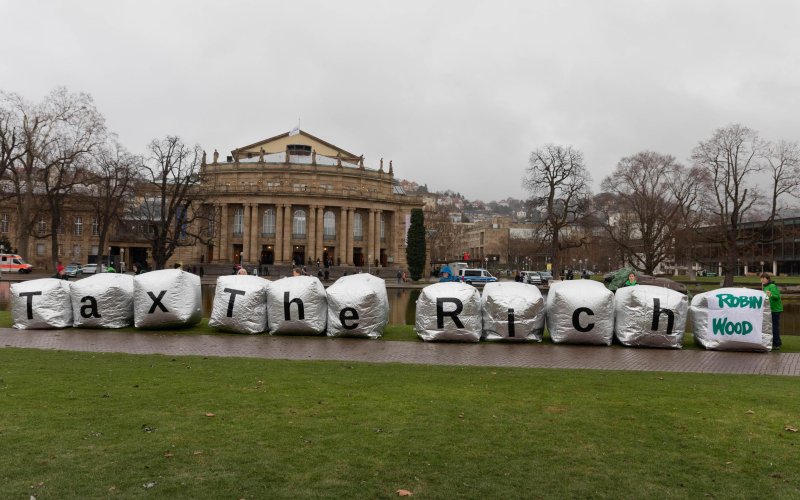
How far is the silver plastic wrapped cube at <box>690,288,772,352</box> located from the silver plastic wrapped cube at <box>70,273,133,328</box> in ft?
52.8

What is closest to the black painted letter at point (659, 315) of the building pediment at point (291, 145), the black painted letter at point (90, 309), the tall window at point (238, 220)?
the black painted letter at point (90, 309)

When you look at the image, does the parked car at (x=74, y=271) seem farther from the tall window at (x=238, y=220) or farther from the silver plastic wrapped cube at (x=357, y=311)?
the silver plastic wrapped cube at (x=357, y=311)

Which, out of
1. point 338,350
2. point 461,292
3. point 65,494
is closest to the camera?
point 65,494

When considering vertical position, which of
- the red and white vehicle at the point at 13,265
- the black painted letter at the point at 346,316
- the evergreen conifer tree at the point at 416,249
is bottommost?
the black painted letter at the point at 346,316

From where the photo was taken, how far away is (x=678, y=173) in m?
56.8

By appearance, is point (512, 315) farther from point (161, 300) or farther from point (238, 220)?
point (238, 220)

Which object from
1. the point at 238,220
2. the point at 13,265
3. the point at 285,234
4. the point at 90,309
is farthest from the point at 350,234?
the point at 90,309

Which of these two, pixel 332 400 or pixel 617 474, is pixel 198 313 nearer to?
pixel 332 400

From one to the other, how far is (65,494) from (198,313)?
13.7 m

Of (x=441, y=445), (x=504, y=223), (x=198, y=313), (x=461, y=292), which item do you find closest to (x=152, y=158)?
(x=198, y=313)

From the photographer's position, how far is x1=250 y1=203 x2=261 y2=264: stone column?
263 ft

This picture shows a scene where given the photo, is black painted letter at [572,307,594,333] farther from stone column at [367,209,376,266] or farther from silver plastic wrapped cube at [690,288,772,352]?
stone column at [367,209,376,266]

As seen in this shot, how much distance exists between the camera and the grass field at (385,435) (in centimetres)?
552

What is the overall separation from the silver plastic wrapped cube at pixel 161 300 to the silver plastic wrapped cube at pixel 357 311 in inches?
168
